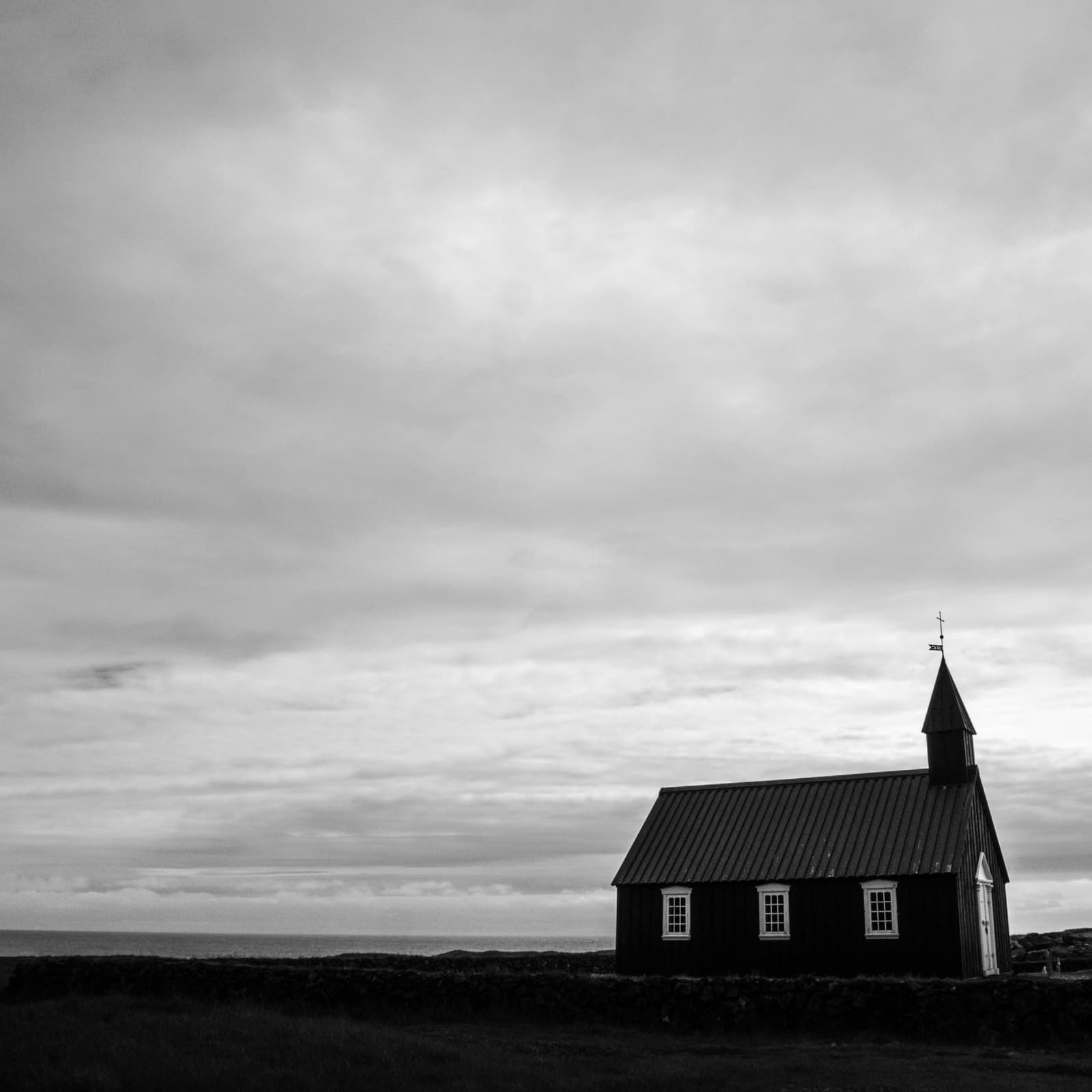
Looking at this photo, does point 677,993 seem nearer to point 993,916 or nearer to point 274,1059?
point 274,1059

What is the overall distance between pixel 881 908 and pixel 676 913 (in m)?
6.69

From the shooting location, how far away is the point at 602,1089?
17.7 metres

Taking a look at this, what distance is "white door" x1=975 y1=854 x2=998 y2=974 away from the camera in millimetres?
36188

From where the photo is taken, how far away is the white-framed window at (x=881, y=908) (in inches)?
1363

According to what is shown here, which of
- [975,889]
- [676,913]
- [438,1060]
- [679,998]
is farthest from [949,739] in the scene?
[438,1060]

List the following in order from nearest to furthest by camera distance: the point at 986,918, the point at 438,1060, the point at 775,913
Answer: the point at 438,1060 < the point at 775,913 < the point at 986,918

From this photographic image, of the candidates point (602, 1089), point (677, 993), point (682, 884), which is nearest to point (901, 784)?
point (682, 884)

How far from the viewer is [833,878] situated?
3559 cm

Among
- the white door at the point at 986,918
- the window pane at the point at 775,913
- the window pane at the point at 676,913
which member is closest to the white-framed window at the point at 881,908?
the window pane at the point at 775,913

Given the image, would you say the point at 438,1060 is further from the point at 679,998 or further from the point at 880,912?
the point at 880,912

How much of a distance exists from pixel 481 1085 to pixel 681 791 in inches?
1024

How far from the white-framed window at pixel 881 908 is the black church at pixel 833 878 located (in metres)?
0.04

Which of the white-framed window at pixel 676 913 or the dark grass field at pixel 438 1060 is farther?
the white-framed window at pixel 676 913

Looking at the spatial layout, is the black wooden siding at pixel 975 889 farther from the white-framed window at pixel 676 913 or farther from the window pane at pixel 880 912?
the white-framed window at pixel 676 913
